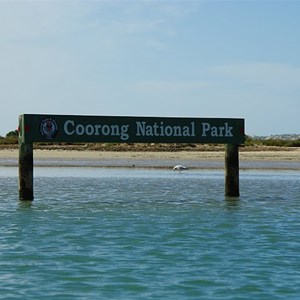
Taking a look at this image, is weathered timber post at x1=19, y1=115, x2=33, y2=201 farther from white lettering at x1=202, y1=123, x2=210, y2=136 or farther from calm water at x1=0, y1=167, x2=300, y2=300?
white lettering at x1=202, y1=123, x2=210, y2=136

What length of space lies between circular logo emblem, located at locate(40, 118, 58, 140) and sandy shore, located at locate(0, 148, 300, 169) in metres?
28.2

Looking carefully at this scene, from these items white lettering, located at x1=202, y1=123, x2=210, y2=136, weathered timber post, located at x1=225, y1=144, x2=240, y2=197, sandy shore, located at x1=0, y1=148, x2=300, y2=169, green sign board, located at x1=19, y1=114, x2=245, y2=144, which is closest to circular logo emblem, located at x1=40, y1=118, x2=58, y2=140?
green sign board, located at x1=19, y1=114, x2=245, y2=144

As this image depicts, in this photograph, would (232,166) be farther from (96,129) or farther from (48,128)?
→ (48,128)

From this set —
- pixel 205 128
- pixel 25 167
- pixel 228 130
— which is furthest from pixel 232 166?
pixel 25 167

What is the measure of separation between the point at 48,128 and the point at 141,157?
36.3m

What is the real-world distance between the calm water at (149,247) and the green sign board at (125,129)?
1.81m

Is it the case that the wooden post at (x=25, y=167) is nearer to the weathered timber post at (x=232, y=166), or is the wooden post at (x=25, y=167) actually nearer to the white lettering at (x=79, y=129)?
the white lettering at (x=79, y=129)

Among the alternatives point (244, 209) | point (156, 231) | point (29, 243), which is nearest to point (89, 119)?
point (244, 209)

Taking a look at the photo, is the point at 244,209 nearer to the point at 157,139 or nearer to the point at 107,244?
the point at 157,139

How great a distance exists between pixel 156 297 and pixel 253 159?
150ft

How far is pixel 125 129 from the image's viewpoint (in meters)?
21.3

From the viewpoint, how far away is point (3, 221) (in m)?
16.2

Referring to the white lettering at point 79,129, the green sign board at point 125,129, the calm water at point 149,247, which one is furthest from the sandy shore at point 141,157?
the calm water at point 149,247

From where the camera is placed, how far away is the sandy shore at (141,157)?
170 ft
